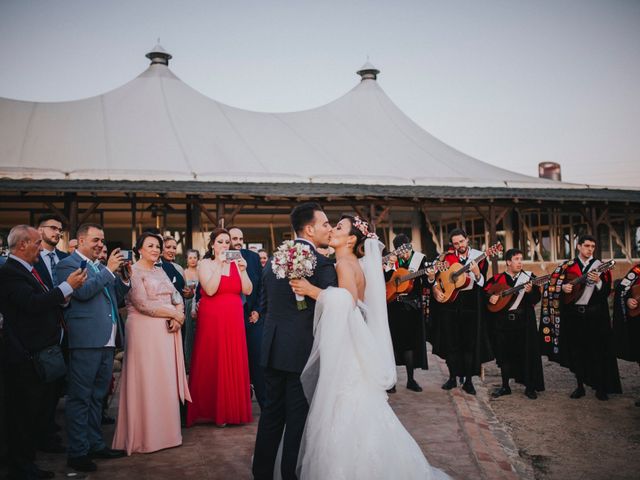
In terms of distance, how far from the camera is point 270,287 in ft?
11.6

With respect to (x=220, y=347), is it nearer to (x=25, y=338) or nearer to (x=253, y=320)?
(x=253, y=320)

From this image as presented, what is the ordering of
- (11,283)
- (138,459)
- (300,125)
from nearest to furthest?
(11,283), (138,459), (300,125)

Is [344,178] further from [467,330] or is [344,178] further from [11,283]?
[11,283]

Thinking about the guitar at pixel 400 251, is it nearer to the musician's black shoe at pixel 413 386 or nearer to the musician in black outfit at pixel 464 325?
the musician in black outfit at pixel 464 325

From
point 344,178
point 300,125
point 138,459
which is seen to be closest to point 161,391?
point 138,459

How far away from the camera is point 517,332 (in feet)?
21.0

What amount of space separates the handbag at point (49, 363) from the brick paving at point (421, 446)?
73cm

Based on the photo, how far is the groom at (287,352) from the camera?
11.2ft

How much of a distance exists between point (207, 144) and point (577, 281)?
1422 cm

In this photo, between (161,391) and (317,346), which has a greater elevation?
(317,346)

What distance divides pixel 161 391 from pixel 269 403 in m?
1.30

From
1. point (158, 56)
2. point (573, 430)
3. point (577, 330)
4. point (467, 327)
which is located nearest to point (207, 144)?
point (158, 56)

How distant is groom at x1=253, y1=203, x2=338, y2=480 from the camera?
3.41 metres

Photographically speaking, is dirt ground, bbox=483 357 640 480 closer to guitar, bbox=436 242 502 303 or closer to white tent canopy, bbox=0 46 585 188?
guitar, bbox=436 242 502 303
